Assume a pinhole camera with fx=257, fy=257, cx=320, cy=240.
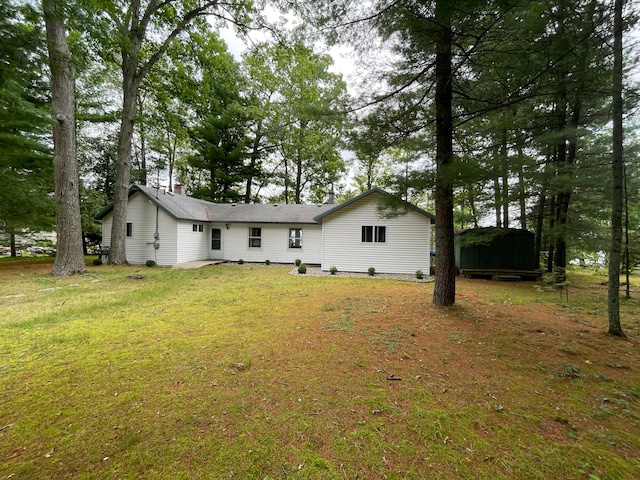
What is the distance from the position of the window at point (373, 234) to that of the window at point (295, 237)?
4.46 meters

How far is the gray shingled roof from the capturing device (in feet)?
43.3

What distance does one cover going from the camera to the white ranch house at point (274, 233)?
1180cm

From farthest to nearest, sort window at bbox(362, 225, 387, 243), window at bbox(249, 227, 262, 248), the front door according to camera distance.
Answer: the front door, window at bbox(249, 227, 262, 248), window at bbox(362, 225, 387, 243)

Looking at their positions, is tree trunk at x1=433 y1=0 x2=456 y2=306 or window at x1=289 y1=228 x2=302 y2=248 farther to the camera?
window at x1=289 y1=228 x2=302 y2=248

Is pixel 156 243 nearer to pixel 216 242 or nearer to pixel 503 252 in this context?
pixel 216 242

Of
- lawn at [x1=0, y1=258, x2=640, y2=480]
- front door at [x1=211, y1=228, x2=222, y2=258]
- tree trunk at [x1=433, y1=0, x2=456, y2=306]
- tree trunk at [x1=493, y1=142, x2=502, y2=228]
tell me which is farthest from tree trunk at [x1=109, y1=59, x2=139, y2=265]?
tree trunk at [x1=493, y1=142, x2=502, y2=228]

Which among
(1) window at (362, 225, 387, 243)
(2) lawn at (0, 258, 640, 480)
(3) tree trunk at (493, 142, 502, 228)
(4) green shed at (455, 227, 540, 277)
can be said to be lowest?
(2) lawn at (0, 258, 640, 480)

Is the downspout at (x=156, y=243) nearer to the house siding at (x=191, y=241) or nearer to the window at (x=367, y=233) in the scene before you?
the house siding at (x=191, y=241)

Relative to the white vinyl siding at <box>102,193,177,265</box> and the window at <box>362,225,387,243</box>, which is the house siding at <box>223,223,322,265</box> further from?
the window at <box>362,225,387,243</box>

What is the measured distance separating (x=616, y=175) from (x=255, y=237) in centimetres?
1424

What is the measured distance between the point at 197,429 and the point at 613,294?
6.29 metres

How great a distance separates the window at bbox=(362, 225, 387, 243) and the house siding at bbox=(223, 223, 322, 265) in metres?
3.53

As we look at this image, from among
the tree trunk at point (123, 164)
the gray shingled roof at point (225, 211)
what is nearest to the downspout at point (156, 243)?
the gray shingled roof at point (225, 211)

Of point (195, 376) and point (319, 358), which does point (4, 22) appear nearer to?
point (195, 376)
